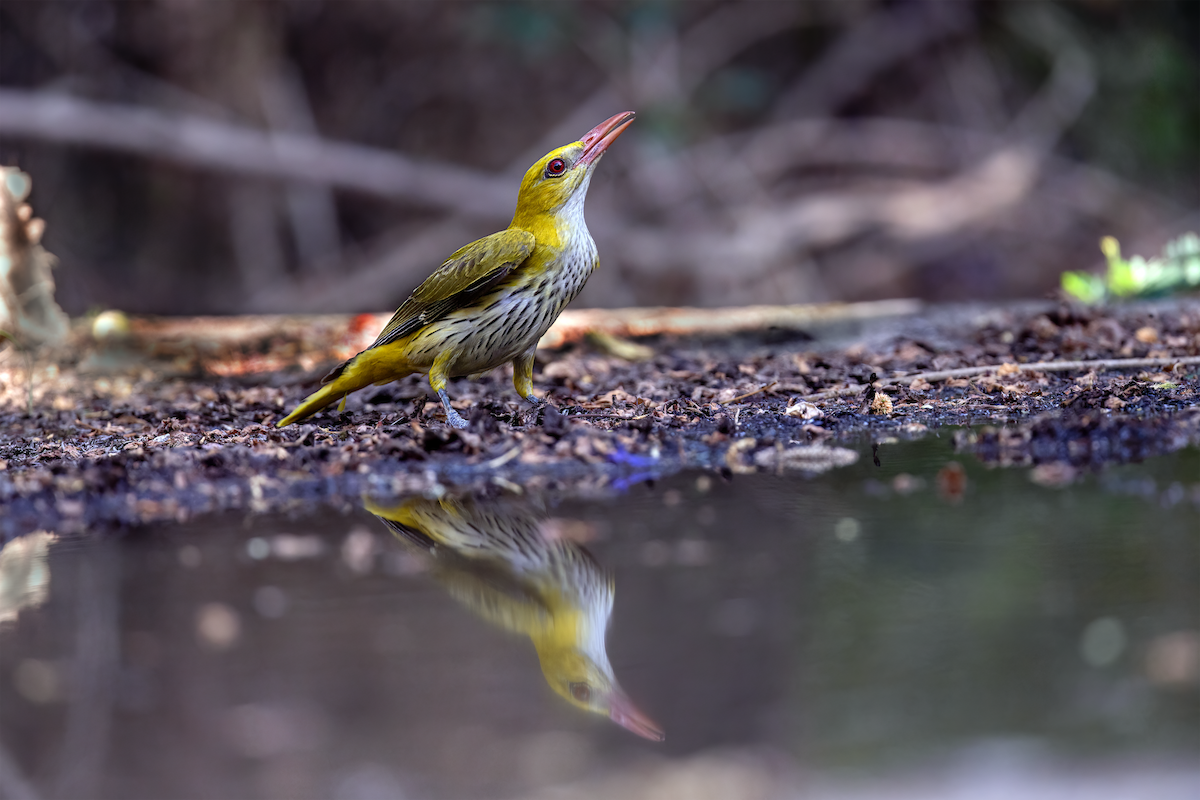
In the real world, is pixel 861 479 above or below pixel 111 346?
below

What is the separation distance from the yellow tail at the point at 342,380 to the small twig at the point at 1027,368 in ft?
5.10

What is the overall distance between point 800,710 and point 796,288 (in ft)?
37.9

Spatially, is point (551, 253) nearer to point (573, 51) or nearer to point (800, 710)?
point (800, 710)

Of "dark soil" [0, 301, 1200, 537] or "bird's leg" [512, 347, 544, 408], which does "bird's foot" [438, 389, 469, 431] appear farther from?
"bird's leg" [512, 347, 544, 408]

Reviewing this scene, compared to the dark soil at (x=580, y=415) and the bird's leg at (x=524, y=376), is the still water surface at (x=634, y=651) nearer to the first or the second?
the dark soil at (x=580, y=415)

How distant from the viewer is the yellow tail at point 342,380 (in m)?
4.22

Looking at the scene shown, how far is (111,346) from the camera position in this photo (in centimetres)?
618

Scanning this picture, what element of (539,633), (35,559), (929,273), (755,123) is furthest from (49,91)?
(539,633)

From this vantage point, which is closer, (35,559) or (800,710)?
(800,710)

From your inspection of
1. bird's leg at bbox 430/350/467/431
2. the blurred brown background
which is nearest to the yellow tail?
bird's leg at bbox 430/350/467/431

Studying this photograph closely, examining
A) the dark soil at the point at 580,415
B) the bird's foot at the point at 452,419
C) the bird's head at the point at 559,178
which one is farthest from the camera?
the bird's head at the point at 559,178

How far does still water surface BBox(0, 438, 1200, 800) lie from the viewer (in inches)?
63.6

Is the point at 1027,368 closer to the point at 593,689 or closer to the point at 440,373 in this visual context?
the point at 440,373

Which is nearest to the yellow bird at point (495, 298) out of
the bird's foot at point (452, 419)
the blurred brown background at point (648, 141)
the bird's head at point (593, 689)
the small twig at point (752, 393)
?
the bird's foot at point (452, 419)
